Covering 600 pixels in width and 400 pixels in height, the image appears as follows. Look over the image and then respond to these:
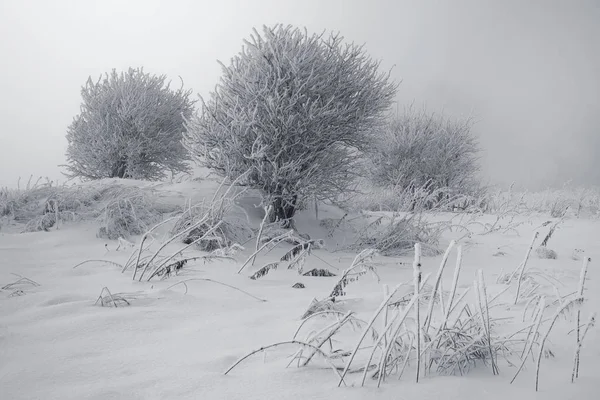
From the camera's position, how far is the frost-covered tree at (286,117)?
5125 millimetres

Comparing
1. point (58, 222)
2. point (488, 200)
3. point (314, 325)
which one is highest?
point (488, 200)

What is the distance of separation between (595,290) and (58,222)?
563 centimetres

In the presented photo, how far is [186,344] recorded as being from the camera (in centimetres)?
156

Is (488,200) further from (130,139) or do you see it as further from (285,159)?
(130,139)

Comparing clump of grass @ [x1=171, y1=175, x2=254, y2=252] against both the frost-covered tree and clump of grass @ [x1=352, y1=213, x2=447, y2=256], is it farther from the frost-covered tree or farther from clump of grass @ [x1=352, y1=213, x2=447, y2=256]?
clump of grass @ [x1=352, y1=213, x2=447, y2=256]

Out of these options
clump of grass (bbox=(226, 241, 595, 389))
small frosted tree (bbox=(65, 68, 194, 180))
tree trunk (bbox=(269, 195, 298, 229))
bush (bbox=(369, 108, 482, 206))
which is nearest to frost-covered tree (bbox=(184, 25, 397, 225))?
tree trunk (bbox=(269, 195, 298, 229))

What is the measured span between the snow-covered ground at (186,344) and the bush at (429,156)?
11.8 meters

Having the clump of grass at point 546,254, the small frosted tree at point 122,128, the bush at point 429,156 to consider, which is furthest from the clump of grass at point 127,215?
the bush at point 429,156

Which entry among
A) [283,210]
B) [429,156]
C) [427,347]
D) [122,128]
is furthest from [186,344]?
[429,156]

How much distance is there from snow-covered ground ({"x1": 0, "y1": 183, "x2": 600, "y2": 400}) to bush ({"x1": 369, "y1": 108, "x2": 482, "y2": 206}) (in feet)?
38.8

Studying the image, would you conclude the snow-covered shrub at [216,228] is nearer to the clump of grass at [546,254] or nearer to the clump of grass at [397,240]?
the clump of grass at [397,240]

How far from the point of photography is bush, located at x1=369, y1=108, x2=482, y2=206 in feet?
47.6

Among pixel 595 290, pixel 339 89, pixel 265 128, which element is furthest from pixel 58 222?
pixel 595 290

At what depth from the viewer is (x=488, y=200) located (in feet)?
41.5
